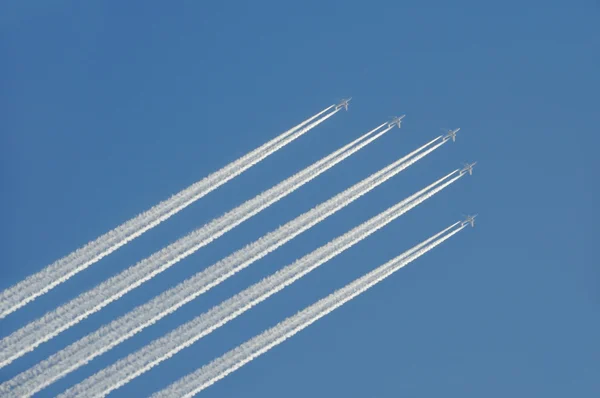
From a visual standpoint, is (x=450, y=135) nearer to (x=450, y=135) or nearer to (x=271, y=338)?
(x=450, y=135)

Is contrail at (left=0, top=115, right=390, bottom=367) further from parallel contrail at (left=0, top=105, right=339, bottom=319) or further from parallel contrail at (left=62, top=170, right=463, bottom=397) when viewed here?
parallel contrail at (left=62, top=170, right=463, bottom=397)

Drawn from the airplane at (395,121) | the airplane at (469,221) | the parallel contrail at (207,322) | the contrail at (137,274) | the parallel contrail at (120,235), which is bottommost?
the parallel contrail at (207,322)

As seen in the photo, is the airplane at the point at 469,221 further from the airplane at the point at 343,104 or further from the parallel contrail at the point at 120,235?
the parallel contrail at the point at 120,235

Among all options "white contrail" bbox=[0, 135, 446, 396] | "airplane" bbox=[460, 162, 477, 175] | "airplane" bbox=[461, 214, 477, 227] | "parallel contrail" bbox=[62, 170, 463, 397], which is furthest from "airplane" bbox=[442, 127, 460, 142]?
"parallel contrail" bbox=[62, 170, 463, 397]

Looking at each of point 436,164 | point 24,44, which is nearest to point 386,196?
point 436,164

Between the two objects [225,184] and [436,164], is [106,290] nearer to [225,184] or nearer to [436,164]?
[225,184]

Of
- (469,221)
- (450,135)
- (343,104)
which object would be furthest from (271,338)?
(450,135)

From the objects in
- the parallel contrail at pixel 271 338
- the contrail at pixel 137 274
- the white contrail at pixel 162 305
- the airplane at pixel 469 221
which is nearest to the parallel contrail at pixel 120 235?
the contrail at pixel 137 274

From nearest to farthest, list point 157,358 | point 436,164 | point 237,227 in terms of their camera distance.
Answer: point 157,358
point 237,227
point 436,164
